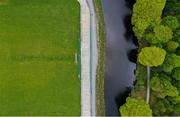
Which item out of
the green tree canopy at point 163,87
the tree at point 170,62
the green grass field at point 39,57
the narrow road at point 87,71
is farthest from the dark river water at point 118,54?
the tree at point 170,62

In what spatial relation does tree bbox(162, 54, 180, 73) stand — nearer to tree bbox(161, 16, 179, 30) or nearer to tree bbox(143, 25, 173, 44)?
tree bbox(143, 25, 173, 44)

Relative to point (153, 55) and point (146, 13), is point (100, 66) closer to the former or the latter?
point (153, 55)

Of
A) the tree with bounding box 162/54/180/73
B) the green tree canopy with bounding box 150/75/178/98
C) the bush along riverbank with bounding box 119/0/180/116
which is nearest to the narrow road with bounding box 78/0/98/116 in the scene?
the bush along riverbank with bounding box 119/0/180/116

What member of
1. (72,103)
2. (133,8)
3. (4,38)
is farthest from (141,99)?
(4,38)

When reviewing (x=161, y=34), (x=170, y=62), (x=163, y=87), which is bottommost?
(x=163, y=87)

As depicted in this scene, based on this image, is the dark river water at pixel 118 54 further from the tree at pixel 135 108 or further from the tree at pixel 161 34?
the tree at pixel 161 34

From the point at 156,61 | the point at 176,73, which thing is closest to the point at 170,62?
the point at 176,73
